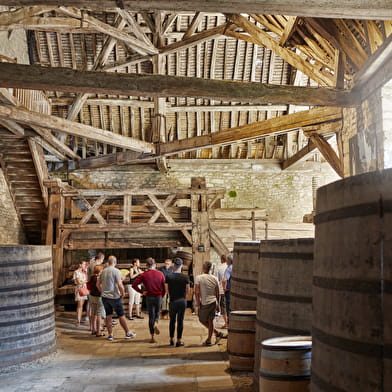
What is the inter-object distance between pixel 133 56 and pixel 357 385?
36.8 feet

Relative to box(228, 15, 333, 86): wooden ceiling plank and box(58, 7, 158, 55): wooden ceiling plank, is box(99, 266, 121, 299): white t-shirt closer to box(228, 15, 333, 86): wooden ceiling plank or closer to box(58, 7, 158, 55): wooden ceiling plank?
box(228, 15, 333, 86): wooden ceiling plank

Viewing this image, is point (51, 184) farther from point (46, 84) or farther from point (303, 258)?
point (303, 258)

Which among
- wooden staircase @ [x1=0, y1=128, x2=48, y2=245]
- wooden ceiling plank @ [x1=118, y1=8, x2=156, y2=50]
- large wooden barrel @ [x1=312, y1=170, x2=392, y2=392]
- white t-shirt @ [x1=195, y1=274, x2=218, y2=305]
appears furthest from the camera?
wooden staircase @ [x1=0, y1=128, x2=48, y2=245]

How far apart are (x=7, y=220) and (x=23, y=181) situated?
1064mm

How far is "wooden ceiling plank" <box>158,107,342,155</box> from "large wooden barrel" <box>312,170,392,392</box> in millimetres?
6736

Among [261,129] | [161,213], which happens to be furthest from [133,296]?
[261,129]

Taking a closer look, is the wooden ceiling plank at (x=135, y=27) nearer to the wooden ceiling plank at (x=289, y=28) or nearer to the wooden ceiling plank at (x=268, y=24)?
the wooden ceiling plank at (x=268, y=24)

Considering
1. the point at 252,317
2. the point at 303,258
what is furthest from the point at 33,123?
the point at 303,258

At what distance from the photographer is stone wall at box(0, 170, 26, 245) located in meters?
11.3

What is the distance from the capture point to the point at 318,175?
15344mm

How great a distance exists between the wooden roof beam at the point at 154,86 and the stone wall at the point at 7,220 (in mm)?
5832

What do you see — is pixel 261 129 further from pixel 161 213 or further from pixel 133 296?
pixel 133 296

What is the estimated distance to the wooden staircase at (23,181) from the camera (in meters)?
10.9

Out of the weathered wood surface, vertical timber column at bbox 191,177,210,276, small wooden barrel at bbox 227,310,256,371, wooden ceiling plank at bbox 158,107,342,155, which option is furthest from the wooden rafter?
small wooden barrel at bbox 227,310,256,371
